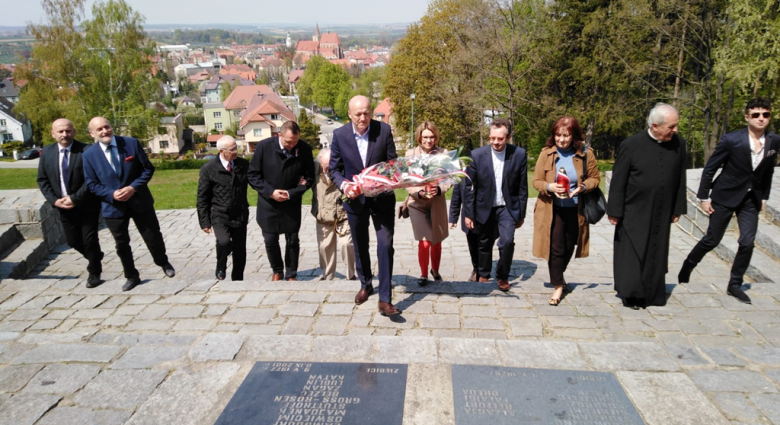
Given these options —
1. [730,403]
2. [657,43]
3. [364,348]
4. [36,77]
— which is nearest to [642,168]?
[730,403]

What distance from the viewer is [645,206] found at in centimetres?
462

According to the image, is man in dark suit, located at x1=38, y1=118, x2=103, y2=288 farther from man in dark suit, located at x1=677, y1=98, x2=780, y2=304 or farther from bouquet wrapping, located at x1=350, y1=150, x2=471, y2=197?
man in dark suit, located at x1=677, y1=98, x2=780, y2=304

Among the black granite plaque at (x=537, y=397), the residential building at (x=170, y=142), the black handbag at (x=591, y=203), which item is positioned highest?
the black handbag at (x=591, y=203)

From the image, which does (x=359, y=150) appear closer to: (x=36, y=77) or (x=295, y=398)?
(x=295, y=398)

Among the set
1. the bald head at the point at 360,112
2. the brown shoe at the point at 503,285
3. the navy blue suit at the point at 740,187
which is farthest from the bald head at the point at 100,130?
the navy blue suit at the point at 740,187

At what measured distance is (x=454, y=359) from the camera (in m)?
3.56

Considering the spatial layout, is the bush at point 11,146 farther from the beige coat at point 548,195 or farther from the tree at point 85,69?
the beige coat at point 548,195

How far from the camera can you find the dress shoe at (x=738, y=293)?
4783mm

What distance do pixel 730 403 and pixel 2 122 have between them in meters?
86.5

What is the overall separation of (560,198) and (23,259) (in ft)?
22.7

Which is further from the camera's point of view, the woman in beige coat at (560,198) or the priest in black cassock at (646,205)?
the woman in beige coat at (560,198)

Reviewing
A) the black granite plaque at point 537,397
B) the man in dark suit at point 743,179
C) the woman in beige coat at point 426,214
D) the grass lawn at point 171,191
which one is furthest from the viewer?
the grass lawn at point 171,191

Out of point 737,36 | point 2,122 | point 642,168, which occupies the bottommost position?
point 2,122

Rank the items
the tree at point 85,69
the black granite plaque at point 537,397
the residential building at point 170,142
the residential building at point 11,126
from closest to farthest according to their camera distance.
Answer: the black granite plaque at point 537,397
the tree at point 85,69
the residential building at point 11,126
the residential building at point 170,142
